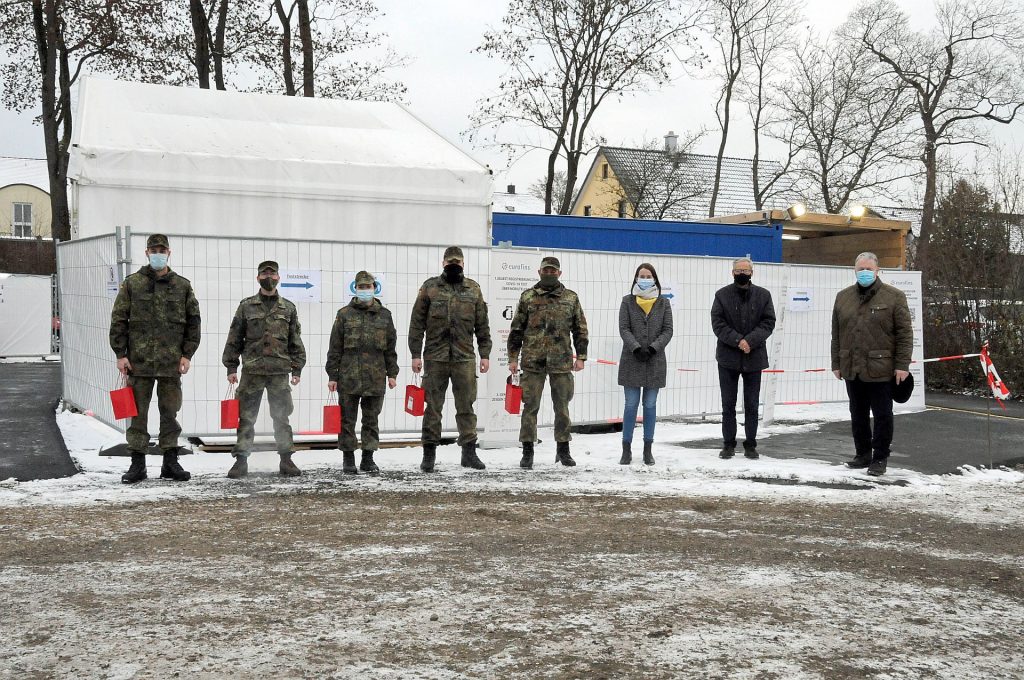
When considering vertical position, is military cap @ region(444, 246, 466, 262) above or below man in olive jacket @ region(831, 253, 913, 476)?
above

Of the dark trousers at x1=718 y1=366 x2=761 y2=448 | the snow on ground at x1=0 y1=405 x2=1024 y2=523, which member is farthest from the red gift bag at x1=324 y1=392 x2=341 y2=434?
the dark trousers at x1=718 y1=366 x2=761 y2=448

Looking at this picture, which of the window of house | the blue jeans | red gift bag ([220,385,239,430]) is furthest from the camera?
the window of house

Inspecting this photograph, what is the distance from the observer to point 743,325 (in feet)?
31.2

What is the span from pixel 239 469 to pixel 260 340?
105cm

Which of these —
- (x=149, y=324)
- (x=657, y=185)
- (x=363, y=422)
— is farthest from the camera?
(x=657, y=185)

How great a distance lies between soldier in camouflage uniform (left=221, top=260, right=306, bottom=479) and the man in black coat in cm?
394

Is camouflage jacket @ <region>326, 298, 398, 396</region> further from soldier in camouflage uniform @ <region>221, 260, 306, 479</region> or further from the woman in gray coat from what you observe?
the woman in gray coat

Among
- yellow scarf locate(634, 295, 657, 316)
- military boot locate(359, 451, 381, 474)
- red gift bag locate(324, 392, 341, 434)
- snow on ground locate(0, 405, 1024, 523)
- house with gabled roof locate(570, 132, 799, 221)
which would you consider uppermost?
house with gabled roof locate(570, 132, 799, 221)

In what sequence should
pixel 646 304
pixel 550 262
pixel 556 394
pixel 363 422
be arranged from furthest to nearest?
pixel 646 304, pixel 556 394, pixel 550 262, pixel 363 422

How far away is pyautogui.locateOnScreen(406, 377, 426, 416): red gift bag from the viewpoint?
8.85m

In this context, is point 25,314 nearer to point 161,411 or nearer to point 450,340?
point 161,411

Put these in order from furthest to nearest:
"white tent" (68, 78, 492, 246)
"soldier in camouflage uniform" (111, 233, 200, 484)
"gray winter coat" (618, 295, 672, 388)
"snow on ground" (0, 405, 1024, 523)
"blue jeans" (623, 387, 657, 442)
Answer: "white tent" (68, 78, 492, 246) → "gray winter coat" (618, 295, 672, 388) → "blue jeans" (623, 387, 657, 442) → "soldier in camouflage uniform" (111, 233, 200, 484) → "snow on ground" (0, 405, 1024, 523)

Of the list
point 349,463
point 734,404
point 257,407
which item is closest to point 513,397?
point 349,463

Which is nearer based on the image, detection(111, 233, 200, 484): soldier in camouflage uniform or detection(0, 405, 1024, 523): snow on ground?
detection(0, 405, 1024, 523): snow on ground
